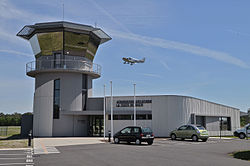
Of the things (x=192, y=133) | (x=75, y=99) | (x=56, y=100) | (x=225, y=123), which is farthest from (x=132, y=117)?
(x=225, y=123)

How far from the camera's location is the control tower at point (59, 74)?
30.0 meters

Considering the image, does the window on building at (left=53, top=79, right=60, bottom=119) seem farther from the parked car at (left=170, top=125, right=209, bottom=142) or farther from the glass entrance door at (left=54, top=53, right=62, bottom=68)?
the parked car at (left=170, top=125, right=209, bottom=142)

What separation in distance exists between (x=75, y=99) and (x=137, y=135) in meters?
12.2

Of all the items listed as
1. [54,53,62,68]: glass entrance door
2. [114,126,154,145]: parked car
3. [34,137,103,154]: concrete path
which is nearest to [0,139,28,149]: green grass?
[34,137,103,154]: concrete path

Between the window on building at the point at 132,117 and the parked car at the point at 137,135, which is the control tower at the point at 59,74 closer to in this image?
the window on building at the point at 132,117

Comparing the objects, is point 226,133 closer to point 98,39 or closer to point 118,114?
point 118,114

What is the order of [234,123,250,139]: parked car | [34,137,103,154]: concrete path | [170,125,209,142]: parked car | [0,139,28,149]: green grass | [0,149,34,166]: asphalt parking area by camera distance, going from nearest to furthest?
[0,149,34,166]: asphalt parking area
[34,137,103,154]: concrete path
[0,139,28,149]: green grass
[170,125,209,142]: parked car
[234,123,250,139]: parked car

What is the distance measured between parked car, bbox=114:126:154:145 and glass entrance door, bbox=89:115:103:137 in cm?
994

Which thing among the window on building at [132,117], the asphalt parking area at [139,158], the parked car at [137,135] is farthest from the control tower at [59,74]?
the asphalt parking area at [139,158]

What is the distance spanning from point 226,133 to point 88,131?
59.2 feet

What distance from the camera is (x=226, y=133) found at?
36.5m

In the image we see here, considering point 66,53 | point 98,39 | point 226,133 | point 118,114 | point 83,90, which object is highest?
point 98,39

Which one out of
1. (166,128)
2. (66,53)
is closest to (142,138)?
(166,128)

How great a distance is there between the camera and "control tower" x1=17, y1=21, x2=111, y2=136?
30.0 metres
